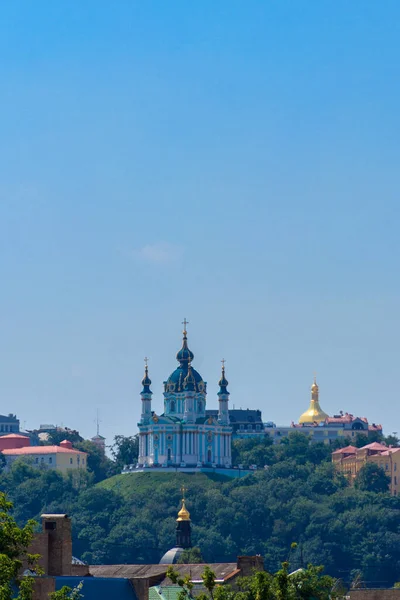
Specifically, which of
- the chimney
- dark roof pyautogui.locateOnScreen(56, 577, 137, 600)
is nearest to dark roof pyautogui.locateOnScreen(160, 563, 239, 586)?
dark roof pyautogui.locateOnScreen(56, 577, 137, 600)

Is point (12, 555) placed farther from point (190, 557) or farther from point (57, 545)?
point (190, 557)

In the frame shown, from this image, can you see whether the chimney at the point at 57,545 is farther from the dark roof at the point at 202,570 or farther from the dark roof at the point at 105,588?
the dark roof at the point at 202,570

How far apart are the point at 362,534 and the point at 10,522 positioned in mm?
144888

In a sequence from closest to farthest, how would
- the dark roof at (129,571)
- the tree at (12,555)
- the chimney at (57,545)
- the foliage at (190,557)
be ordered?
the tree at (12,555) < the chimney at (57,545) < the dark roof at (129,571) < the foliage at (190,557)

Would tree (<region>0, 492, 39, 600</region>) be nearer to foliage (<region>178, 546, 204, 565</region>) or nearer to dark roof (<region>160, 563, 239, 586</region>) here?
dark roof (<region>160, 563, 239, 586</region>)

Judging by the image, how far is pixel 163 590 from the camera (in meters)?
71.6

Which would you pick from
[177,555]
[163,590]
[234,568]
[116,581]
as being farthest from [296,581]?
[177,555]

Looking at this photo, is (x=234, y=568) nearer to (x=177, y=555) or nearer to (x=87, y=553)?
(x=177, y=555)

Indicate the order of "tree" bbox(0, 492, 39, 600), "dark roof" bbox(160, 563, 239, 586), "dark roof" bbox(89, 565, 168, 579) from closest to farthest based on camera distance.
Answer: "tree" bbox(0, 492, 39, 600) < "dark roof" bbox(160, 563, 239, 586) < "dark roof" bbox(89, 565, 168, 579)

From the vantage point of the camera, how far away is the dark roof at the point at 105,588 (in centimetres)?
6169

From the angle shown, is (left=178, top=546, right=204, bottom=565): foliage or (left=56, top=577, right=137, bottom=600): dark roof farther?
(left=178, top=546, right=204, bottom=565): foliage

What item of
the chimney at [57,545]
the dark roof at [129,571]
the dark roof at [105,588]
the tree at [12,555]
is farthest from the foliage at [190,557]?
the tree at [12,555]

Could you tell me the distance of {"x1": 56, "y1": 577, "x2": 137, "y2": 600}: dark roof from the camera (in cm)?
6169

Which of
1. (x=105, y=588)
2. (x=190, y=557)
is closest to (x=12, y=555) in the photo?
(x=105, y=588)
